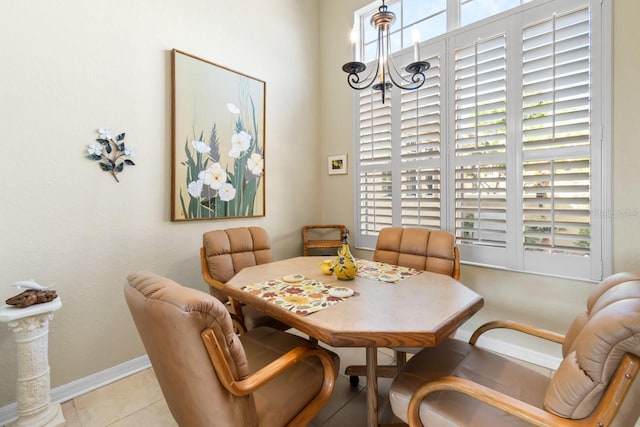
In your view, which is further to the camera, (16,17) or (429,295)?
(16,17)

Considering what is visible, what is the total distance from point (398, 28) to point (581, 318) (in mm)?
2928


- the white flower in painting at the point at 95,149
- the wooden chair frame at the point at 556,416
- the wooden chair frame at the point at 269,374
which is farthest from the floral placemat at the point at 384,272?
the white flower in painting at the point at 95,149

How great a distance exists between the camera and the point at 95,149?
1984 mm

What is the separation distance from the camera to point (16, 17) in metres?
1.71

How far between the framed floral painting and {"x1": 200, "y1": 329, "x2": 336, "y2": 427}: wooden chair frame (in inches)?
66.7

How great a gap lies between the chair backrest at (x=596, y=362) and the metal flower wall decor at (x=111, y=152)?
2596 millimetres

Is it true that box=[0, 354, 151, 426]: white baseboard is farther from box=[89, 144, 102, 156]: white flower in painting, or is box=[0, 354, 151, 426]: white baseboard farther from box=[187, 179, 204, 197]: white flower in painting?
box=[89, 144, 102, 156]: white flower in painting

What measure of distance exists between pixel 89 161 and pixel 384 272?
6.93 ft

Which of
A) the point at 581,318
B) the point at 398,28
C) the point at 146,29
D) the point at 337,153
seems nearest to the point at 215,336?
the point at 581,318

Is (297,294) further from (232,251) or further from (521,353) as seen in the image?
(521,353)

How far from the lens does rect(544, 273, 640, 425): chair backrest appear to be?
79 cm

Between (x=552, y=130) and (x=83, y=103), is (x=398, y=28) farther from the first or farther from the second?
(x=83, y=103)

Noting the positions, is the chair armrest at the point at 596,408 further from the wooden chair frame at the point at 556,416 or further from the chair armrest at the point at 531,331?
the chair armrest at the point at 531,331

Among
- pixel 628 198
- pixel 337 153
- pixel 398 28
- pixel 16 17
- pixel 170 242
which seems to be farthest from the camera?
pixel 337 153
